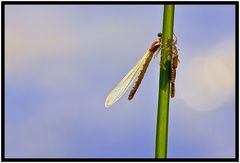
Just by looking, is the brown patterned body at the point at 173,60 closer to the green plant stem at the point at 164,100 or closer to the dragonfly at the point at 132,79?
the green plant stem at the point at 164,100

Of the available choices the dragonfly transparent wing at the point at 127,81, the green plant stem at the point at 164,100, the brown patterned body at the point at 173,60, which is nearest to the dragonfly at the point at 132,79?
the dragonfly transparent wing at the point at 127,81

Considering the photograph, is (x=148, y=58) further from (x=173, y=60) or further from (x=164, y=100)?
(x=164, y=100)

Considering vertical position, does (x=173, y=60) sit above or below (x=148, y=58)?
below

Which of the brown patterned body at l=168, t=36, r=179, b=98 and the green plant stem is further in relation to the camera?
the brown patterned body at l=168, t=36, r=179, b=98

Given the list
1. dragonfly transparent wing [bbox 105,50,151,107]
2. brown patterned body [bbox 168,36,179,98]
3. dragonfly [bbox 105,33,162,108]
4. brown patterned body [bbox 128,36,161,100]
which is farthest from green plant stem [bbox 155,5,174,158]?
dragonfly transparent wing [bbox 105,50,151,107]

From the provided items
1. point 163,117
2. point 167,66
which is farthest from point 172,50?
point 163,117

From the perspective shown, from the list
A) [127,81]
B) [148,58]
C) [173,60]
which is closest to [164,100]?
[173,60]

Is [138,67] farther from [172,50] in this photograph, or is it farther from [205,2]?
[172,50]

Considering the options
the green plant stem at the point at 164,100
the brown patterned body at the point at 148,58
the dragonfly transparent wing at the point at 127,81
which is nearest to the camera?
the green plant stem at the point at 164,100

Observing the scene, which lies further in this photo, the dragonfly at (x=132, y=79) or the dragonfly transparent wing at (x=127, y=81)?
the dragonfly transparent wing at (x=127, y=81)

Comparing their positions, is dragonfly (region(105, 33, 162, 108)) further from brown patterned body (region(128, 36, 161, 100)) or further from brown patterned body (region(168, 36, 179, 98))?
brown patterned body (region(168, 36, 179, 98))

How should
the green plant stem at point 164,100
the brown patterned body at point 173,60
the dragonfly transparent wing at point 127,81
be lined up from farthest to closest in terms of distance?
the dragonfly transparent wing at point 127,81
the brown patterned body at point 173,60
the green plant stem at point 164,100
